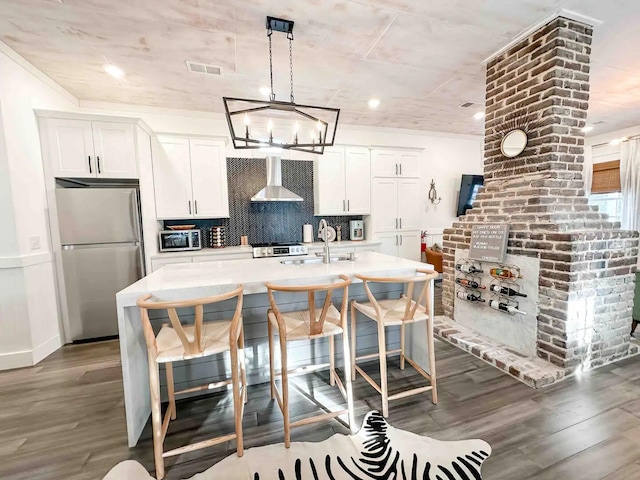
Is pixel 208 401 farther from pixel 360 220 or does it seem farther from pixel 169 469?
Result: pixel 360 220

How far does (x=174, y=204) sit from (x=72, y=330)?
1.83 meters

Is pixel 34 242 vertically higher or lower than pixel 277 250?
higher

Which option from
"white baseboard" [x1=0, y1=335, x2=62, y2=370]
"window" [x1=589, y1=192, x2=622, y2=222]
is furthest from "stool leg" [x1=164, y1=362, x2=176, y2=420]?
"window" [x1=589, y1=192, x2=622, y2=222]

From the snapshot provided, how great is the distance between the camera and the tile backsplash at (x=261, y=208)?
445 cm

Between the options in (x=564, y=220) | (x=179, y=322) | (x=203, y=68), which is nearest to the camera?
(x=179, y=322)

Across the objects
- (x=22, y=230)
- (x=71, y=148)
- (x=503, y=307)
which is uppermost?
(x=71, y=148)

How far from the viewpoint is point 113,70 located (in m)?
3.01

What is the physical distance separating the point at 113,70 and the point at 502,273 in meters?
4.47

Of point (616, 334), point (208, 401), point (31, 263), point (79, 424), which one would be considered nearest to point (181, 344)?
point (208, 401)

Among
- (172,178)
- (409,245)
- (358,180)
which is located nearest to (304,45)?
(358,180)

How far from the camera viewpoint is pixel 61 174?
304cm

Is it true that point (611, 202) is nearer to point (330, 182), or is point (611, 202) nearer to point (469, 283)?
point (469, 283)

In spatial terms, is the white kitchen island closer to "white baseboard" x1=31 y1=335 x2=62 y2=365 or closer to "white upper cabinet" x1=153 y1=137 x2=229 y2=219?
"white baseboard" x1=31 y1=335 x2=62 y2=365

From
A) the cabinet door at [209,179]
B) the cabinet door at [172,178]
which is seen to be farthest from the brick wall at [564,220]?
the cabinet door at [172,178]
